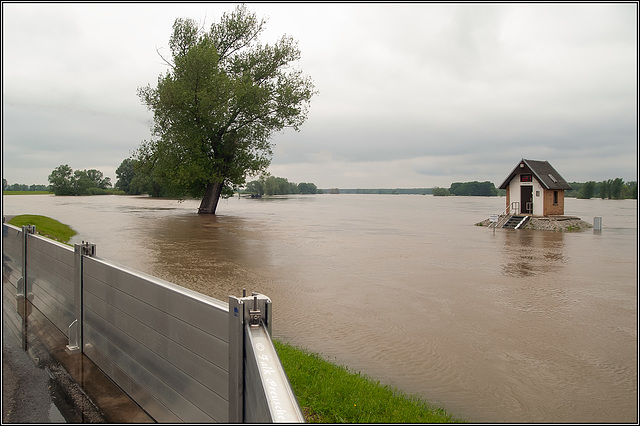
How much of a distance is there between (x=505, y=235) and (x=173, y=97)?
25846mm

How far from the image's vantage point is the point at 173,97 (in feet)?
115

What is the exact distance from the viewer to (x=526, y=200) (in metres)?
34.2

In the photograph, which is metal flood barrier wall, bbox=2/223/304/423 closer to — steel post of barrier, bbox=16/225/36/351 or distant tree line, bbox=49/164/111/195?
steel post of barrier, bbox=16/225/36/351

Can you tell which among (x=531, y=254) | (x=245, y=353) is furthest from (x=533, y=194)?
(x=245, y=353)

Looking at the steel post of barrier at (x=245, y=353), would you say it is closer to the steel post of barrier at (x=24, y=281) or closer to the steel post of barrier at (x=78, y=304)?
the steel post of barrier at (x=78, y=304)

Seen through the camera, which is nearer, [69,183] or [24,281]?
[24,281]

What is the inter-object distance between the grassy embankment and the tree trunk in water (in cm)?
3758

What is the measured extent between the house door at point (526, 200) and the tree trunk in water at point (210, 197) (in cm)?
2528

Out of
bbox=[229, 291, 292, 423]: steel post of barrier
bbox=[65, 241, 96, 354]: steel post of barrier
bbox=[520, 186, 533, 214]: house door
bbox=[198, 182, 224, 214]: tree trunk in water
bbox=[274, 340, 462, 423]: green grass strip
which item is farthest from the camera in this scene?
bbox=[198, 182, 224, 214]: tree trunk in water

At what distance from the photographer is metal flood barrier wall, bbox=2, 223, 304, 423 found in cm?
290

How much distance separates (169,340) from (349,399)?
187 centimetres

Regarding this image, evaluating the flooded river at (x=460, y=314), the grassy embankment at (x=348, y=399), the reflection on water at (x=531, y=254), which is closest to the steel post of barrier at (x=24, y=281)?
the flooded river at (x=460, y=314)

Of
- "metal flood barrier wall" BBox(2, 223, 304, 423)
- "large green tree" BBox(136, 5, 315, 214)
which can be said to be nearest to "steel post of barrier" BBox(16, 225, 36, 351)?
"metal flood barrier wall" BBox(2, 223, 304, 423)

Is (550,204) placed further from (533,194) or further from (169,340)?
(169,340)
